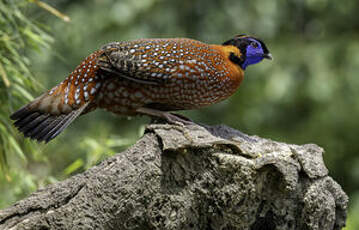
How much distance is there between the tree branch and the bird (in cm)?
53

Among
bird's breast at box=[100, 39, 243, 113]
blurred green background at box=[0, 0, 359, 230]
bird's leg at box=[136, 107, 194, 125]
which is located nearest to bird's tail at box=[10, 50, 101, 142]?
bird's breast at box=[100, 39, 243, 113]

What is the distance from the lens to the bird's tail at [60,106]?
3486 millimetres

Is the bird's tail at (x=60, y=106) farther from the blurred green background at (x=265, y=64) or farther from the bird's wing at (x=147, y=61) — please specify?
the blurred green background at (x=265, y=64)

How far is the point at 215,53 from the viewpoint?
12.5 ft

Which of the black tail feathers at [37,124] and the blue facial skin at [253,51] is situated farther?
the blue facial skin at [253,51]

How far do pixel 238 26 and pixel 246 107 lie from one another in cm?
136

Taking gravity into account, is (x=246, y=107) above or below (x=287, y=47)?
below

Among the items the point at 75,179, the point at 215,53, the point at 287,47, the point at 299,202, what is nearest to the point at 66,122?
the point at 75,179

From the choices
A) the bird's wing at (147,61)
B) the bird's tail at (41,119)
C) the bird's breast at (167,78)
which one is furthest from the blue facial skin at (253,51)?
the bird's tail at (41,119)

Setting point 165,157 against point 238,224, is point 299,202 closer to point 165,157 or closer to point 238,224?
point 238,224

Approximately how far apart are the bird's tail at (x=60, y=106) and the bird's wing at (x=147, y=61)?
0.45 feet

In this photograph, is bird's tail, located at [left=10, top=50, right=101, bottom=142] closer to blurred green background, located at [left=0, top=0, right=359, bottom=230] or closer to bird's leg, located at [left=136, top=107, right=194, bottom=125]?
bird's leg, located at [left=136, top=107, right=194, bottom=125]

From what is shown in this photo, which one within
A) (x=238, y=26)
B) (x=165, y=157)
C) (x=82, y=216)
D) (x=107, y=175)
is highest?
(x=238, y=26)

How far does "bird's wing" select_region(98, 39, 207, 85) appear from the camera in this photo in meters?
3.54
